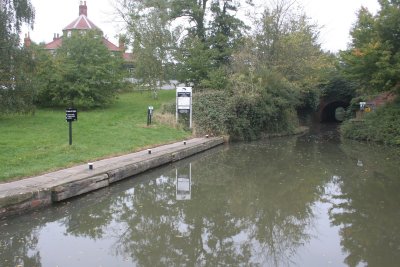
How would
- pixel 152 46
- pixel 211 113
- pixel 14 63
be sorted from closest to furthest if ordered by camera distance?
pixel 14 63 < pixel 211 113 < pixel 152 46

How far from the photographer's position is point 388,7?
19.3 m

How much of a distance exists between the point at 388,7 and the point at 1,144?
58.1ft

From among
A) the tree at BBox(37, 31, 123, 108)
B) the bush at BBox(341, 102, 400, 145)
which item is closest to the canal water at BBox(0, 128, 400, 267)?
Answer: the bush at BBox(341, 102, 400, 145)

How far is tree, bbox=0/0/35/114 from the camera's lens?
14078mm

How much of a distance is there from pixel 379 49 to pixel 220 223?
1545cm

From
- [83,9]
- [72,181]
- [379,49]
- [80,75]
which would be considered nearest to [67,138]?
[72,181]

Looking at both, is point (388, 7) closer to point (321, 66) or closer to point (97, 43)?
point (321, 66)

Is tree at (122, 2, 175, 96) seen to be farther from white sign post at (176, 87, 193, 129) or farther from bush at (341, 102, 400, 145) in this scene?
bush at (341, 102, 400, 145)

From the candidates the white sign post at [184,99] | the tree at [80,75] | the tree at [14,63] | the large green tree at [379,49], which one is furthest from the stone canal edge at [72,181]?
the large green tree at [379,49]

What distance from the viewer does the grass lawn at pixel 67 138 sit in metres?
10.3

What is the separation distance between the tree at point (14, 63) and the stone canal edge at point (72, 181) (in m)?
5.16

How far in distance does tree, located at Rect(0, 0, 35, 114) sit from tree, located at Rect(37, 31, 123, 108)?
648cm

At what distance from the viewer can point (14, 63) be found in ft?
49.0

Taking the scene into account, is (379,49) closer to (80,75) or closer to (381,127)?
(381,127)
